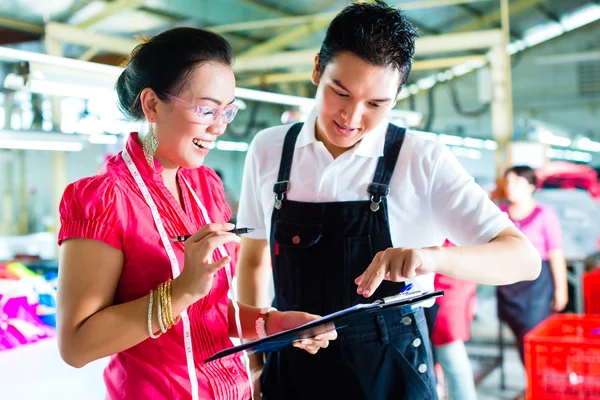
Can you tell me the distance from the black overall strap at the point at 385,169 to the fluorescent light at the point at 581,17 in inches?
516

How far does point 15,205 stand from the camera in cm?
905

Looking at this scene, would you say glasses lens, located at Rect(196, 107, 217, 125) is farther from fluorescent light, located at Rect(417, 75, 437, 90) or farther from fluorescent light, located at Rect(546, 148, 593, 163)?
fluorescent light, located at Rect(546, 148, 593, 163)

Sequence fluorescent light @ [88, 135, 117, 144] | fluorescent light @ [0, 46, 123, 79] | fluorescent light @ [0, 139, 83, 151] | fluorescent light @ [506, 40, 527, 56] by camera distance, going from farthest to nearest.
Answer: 1. fluorescent light @ [506, 40, 527, 56]
2. fluorescent light @ [88, 135, 117, 144]
3. fluorescent light @ [0, 139, 83, 151]
4. fluorescent light @ [0, 46, 123, 79]

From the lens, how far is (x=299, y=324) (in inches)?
61.6

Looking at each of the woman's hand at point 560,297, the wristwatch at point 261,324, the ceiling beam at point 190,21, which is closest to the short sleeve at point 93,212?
the wristwatch at point 261,324

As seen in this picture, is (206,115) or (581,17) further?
(581,17)

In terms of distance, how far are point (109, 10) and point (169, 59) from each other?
19.0 feet

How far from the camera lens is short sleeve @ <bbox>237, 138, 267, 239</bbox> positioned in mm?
1961

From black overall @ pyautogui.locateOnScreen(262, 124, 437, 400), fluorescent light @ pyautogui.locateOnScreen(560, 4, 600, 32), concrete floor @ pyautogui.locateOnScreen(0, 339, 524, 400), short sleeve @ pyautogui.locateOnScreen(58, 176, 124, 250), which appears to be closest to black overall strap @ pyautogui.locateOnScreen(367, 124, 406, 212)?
black overall @ pyautogui.locateOnScreen(262, 124, 437, 400)

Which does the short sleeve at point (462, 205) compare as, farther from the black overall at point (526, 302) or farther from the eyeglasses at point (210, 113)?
the black overall at point (526, 302)

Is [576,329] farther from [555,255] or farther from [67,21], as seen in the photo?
[67,21]

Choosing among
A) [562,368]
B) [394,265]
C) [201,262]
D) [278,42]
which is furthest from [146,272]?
[278,42]

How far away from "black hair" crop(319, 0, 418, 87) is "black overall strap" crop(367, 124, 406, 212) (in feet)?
0.52

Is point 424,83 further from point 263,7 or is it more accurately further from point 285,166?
point 285,166
